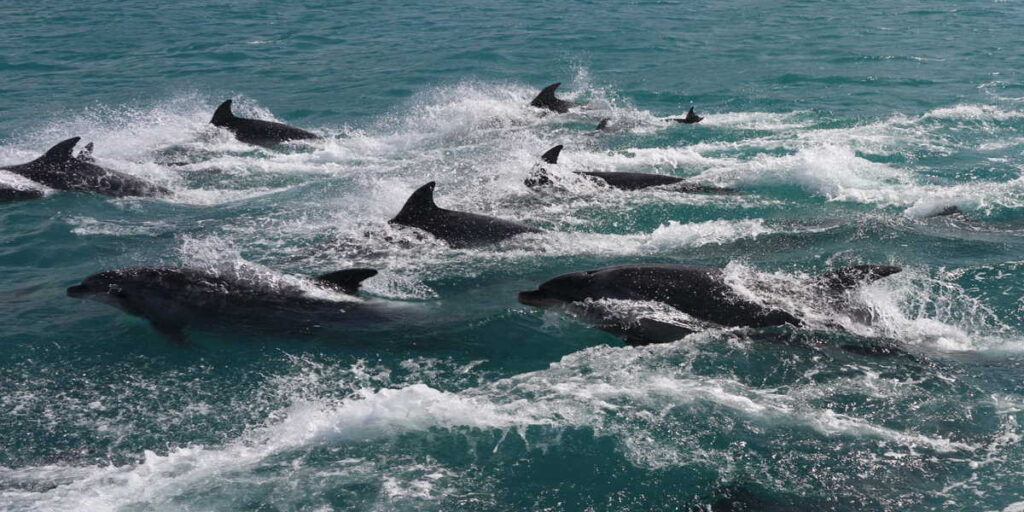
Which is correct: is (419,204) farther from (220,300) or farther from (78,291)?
(78,291)

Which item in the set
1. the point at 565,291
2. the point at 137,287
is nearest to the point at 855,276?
the point at 565,291

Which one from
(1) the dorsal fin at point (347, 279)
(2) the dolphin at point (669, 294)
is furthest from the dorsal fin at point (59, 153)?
(2) the dolphin at point (669, 294)

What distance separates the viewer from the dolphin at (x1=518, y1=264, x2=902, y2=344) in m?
12.3

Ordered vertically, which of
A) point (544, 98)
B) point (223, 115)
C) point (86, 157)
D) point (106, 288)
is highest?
point (223, 115)

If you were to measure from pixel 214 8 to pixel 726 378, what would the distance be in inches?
1771

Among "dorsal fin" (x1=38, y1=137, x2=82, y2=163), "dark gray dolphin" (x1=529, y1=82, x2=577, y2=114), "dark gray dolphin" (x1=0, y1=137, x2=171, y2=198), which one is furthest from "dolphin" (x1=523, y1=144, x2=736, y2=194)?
"dorsal fin" (x1=38, y1=137, x2=82, y2=163)

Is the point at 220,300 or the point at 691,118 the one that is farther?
the point at 691,118

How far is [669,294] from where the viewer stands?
12.8 m

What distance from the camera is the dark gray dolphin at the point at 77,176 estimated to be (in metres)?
20.0

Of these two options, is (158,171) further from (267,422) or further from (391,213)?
(267,422)

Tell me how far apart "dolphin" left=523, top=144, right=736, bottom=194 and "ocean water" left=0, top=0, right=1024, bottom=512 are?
458 mm

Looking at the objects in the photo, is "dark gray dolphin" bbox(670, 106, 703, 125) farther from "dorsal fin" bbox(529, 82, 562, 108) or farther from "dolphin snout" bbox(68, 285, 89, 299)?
"dolphin snout" bbox(68, 285, 89, 299)

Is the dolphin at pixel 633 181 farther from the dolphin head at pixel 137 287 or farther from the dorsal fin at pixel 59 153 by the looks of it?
the dorsal fin at pixel 59 153

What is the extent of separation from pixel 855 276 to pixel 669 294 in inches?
108
